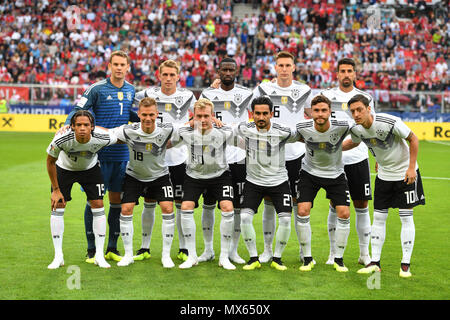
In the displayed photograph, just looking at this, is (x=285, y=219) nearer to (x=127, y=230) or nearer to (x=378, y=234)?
(x=378, y=234)

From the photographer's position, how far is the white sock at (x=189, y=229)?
22.6 ft

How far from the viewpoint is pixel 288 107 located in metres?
7.45

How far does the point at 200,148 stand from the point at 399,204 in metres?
2.28

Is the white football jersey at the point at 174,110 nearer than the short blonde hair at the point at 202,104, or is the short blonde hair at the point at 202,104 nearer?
the short blonde hair at the point at 202,104

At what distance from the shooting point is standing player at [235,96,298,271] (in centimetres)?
684

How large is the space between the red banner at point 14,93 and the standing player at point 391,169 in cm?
2130

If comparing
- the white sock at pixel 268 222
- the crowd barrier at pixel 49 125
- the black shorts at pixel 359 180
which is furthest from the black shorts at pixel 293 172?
the crowd barrier at pixel 49 125

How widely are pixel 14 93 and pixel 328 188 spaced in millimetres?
21375

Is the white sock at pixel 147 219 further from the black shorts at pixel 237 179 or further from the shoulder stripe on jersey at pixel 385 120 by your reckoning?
the shoulder stripe on jersey at pixel 385 120

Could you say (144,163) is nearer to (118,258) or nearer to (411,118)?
(118,258)

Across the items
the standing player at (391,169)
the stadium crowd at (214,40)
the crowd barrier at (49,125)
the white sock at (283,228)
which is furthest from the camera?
the stadium crowd at (214,40)

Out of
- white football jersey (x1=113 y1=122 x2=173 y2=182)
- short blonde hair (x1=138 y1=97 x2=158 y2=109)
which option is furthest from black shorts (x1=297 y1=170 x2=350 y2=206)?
short blonde hair (x1=138 y1=97 x2=158 y2=109)

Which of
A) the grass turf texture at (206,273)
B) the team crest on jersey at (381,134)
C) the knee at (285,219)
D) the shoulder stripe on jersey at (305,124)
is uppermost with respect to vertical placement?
the shoulder stripe on jersey at (305,124)

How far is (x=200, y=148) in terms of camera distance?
7016 mm
